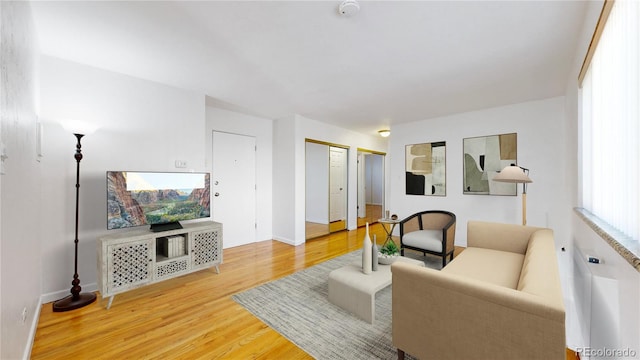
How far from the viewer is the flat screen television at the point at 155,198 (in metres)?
2.58

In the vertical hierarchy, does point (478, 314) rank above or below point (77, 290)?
above

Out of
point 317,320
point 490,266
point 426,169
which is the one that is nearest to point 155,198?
point 317,320

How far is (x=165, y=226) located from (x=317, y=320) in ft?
6.73

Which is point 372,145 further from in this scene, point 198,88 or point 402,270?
point 402,270

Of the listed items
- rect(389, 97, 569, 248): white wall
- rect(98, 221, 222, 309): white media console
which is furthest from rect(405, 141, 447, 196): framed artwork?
rect(98, 221, 222, 309): white media console

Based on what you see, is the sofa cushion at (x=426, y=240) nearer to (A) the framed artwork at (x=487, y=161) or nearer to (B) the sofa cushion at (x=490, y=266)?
(B) the sofa cushion at (x=490, y=266)

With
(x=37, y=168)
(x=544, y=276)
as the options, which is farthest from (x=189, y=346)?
(x=544, y=276)

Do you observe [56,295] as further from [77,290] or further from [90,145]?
[90,145]

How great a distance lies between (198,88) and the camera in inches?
130

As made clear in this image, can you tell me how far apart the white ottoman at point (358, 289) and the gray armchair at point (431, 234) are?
1142 millimetres

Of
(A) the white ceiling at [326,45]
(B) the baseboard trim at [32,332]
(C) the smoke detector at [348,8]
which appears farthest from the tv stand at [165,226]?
(C) the smoke detector at [348,8]

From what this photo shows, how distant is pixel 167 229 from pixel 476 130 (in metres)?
4.94

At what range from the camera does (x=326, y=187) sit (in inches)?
239

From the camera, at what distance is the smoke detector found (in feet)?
5.55
